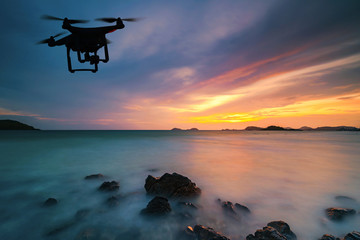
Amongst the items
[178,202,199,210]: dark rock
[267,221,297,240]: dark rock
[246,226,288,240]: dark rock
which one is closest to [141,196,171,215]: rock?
[178,202,199,210]: dark rock

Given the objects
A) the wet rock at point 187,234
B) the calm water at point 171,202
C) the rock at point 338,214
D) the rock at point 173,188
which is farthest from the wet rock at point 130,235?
the rock at point 338,214

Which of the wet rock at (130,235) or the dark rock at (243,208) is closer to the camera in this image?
the wet rock at (130,235)

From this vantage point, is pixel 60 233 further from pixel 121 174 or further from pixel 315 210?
pixel 315 210

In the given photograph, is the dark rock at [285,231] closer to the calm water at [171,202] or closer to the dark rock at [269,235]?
the calm water at [171,202]

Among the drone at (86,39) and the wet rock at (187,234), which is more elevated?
the drone at (86,39)

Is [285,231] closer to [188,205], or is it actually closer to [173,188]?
[188,205]

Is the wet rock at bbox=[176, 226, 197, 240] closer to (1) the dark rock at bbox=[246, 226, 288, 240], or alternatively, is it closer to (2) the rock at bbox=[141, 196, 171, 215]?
(2) the rock at bbox=[141, 196, 171, 215]

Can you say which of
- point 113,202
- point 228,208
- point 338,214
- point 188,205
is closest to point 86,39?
point 113,202

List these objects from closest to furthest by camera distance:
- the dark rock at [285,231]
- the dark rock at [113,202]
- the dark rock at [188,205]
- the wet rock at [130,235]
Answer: the dark rock at [285,231], the wet rock at [130,235], the dark rock at [188,205], the dark rock at [113,202]

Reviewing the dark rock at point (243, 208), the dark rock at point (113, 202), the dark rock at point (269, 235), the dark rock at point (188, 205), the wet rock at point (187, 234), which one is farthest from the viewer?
the dark rock at point (113, 202)
